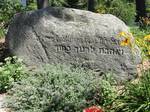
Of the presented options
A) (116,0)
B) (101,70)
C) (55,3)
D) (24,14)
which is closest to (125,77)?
(101,70)

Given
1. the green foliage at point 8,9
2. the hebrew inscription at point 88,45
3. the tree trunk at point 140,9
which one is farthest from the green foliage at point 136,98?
the tree trunk at point 140,9

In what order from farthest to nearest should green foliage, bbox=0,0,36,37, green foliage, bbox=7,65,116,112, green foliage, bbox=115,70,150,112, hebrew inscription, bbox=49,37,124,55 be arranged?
green foliage, bbox=0,0,36,37, hebrew inscription, bbox=49,37,124,55, green foliage, bbox=7,65,116,112, green foliage, bbox=115,70,150,112

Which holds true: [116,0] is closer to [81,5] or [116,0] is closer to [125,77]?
[81,5]

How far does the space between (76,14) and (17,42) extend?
1382 millimetres

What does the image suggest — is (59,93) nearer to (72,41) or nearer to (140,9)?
(72,41)

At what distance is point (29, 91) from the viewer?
7.37 meters

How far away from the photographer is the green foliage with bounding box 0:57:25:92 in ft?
27.2

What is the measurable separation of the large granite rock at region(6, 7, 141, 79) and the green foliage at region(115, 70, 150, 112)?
196 cm

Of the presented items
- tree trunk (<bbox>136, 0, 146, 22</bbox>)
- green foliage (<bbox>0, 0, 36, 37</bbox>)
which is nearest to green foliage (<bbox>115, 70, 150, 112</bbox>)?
green foliage (<bbox>0, 0, 36, 37</bbox>)

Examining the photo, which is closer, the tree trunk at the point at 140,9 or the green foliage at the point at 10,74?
the green foliage at the point at 10,74

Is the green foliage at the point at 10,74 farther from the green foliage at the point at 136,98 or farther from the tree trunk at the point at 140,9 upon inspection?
the tree trunk at the point at 140,9

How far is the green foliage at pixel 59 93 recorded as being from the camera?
6941 mm

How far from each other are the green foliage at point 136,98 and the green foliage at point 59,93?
0.45 m

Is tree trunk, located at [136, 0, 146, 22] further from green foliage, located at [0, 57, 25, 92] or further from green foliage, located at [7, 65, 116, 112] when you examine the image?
green foliage, located at [7, 65, 116, 112]
